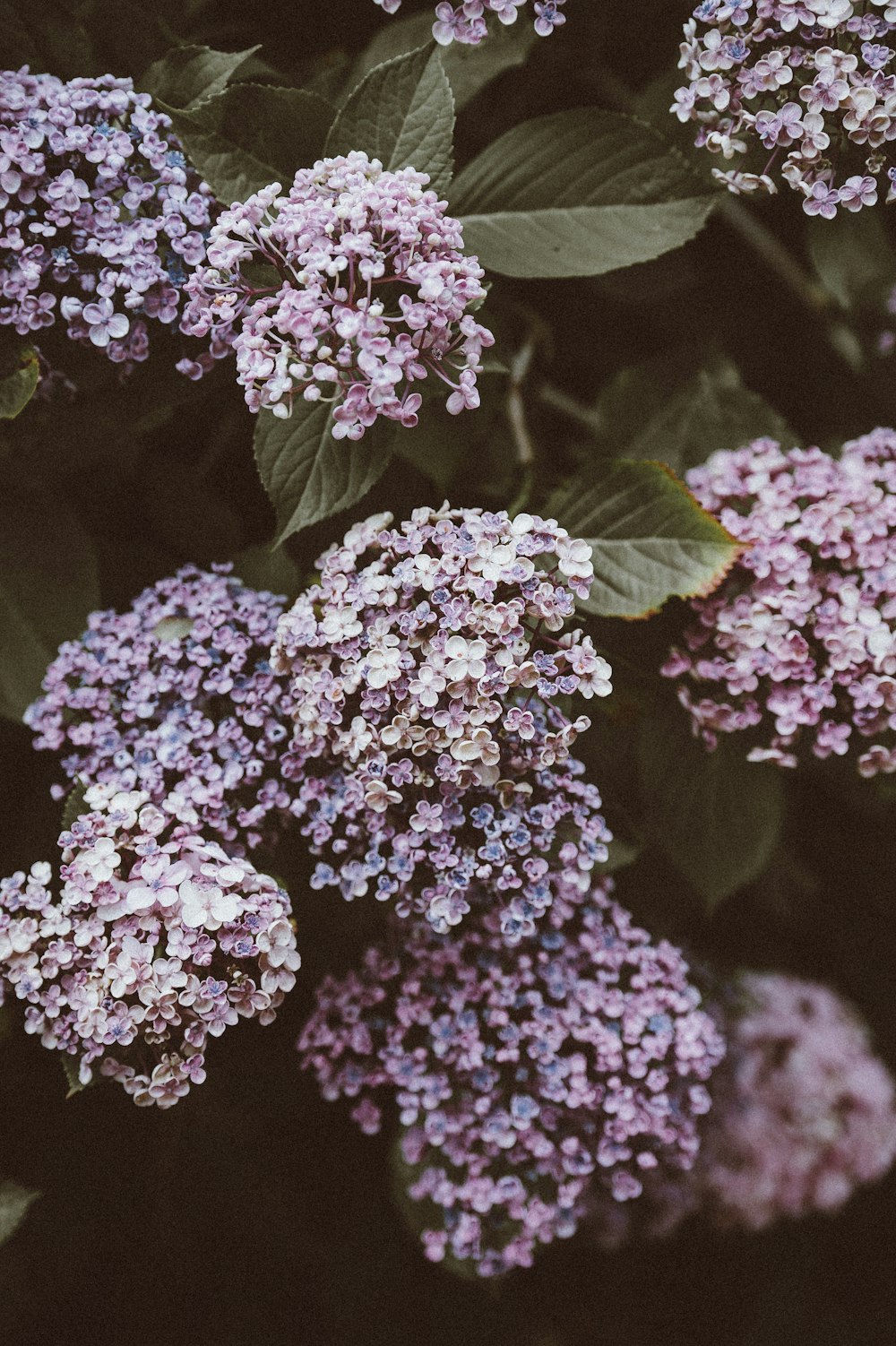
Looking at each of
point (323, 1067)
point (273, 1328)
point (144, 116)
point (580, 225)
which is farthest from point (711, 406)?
point (273, 1328)

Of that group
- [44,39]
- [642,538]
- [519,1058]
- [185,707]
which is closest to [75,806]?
[185,707]

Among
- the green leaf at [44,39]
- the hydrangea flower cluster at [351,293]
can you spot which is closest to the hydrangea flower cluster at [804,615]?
the hydrangea flower cluster at [351,293]

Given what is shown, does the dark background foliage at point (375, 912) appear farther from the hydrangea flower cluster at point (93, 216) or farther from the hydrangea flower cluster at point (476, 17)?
the hydrangea flower cluster at point (476, 17)

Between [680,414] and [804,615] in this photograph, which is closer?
[804,615]

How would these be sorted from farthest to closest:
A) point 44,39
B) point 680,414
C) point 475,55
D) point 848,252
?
point 680,414
point 848,252
point 475,55
point 44,39

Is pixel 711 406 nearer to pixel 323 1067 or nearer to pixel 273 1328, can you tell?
pixel 323 1067

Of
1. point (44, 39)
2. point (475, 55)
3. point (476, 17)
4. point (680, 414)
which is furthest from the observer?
point (680, 414)

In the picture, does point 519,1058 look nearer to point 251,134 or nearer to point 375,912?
point 375,912
